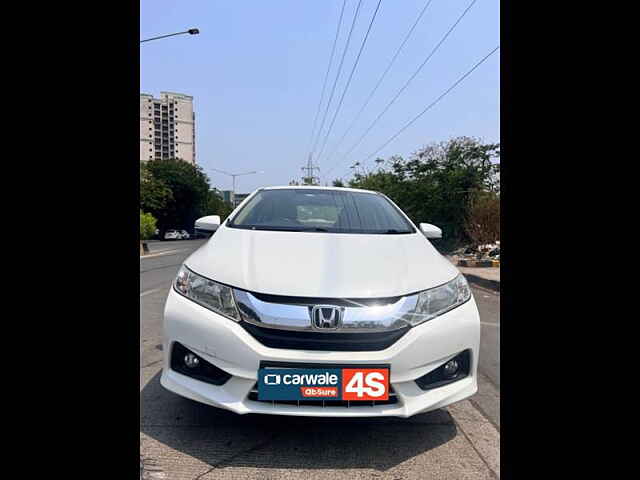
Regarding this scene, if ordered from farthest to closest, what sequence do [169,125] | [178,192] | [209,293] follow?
[178,192] < [169,125] < [209,293]

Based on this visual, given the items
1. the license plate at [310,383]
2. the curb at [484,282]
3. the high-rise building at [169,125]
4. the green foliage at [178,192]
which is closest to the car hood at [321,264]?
the license plate at [310,383]

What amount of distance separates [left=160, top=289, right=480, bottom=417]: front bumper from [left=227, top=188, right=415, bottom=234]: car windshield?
2.88 ft

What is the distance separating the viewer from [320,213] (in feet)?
9.28

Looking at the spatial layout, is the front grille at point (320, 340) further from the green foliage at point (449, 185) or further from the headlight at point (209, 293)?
the green foliage at point (449, 185)

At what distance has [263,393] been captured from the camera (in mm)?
1562

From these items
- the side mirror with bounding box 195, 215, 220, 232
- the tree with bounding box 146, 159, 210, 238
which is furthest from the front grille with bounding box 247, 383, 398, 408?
the tree with bounding box 146, 159, 210, 238

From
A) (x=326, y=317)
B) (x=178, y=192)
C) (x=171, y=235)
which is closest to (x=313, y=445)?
(x=326, y=317)

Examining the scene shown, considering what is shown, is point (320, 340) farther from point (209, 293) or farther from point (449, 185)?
point (449, 185)

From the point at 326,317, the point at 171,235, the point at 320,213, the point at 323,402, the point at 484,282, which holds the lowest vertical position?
the point at 171,235

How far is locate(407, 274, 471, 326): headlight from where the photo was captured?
171 centimetres

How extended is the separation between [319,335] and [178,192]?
42822 millimetres
